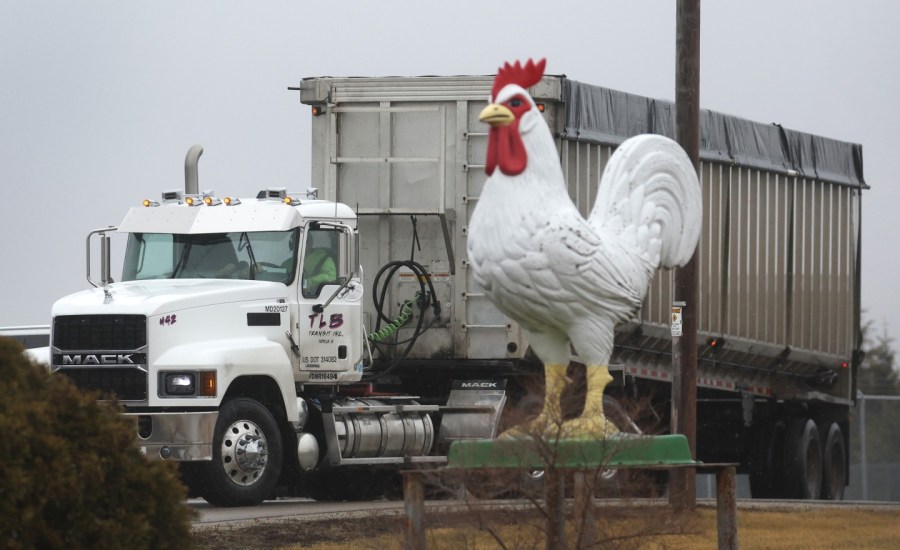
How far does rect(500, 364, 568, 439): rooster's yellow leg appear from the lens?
944 centimetres

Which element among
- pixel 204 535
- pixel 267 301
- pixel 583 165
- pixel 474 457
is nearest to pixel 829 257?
pixel 583 165

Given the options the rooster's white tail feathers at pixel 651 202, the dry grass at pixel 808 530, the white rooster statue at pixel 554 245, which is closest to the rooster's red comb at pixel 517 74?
the white rooster statue at pixel 554 245

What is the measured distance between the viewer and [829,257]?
2606 cm

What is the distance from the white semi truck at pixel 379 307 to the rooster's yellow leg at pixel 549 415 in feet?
27.2

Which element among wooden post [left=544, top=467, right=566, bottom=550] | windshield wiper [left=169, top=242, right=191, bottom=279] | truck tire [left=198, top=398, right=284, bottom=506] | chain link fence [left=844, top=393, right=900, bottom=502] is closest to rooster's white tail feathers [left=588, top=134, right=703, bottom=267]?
wooden post [left=544, top=467, right=566, bottom=550]

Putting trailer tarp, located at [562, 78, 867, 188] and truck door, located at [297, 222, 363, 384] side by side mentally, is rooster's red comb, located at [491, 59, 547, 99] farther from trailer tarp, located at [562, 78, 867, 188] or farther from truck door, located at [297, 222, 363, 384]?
trailer tarp, located at [562, 78, 867, 188]

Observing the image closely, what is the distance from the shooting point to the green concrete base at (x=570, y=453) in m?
9.31

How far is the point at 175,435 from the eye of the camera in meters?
17.6

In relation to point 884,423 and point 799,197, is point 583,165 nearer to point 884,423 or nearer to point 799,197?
point 799,197

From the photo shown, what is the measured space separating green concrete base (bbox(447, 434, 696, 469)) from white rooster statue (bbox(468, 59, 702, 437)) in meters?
0.09

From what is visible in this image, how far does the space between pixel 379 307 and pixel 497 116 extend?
37.3 ft

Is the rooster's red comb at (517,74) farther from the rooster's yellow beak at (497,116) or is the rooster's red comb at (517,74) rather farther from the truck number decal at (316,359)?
the truck number decal at (316,359)

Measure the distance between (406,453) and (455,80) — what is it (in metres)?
4.30

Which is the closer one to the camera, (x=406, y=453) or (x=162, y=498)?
(x=162, y=498)
